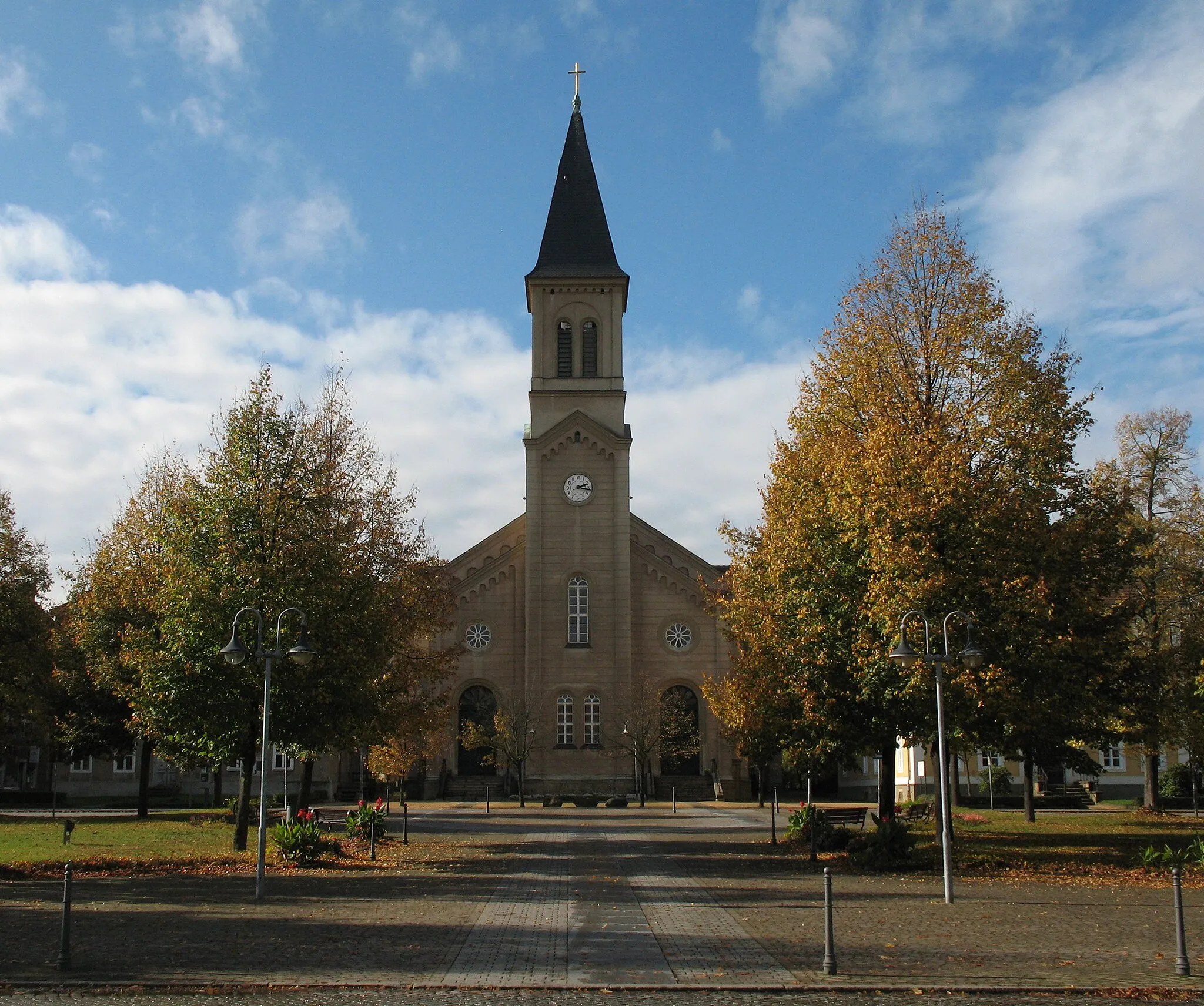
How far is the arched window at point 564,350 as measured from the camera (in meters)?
65.8

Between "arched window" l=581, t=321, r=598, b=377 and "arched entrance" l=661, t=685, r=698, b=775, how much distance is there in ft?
60.6

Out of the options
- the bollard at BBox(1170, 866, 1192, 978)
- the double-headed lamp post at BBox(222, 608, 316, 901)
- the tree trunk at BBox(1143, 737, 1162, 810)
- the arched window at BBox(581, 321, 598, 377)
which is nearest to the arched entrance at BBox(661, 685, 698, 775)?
the arched window at BBox(581, 321, 598, 377)

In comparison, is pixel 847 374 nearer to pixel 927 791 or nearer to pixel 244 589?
Result: pixel 244 589

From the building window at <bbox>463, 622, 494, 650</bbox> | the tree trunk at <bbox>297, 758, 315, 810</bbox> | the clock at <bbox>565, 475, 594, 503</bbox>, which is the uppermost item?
the clock at <bbox>565, 475, 594, 503</bbox>

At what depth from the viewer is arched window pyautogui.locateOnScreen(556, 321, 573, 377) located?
216 ft

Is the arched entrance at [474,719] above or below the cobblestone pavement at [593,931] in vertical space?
above

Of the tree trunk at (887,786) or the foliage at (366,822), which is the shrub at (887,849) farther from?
the foliage at (366,822)

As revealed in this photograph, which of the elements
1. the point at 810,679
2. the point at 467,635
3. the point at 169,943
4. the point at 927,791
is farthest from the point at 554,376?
the point at 169,943

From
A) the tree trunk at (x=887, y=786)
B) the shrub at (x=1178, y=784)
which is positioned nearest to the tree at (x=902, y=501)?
the tree trunk at (x=887, y=786)

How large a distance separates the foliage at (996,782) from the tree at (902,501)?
97.2 feet

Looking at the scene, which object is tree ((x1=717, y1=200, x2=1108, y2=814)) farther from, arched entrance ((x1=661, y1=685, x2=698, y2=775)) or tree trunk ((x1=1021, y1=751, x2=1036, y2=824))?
arched entrance ((x1=661, y1=685, x2=698, y2=775))

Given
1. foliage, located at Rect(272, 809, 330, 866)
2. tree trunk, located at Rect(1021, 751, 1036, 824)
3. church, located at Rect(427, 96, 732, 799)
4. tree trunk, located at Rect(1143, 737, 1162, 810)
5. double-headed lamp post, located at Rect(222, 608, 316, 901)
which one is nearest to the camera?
double-headed lamp post, located at Rect(222, 608, 316, 901)

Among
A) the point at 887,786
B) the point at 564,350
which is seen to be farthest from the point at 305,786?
the point at 564,350

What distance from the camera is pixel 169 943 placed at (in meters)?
14.7
